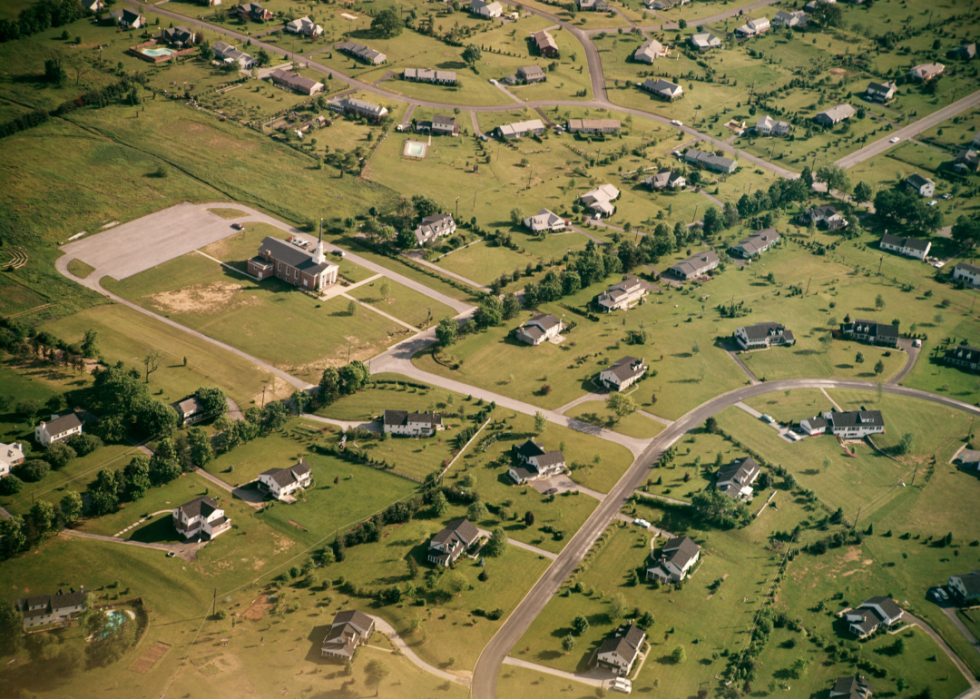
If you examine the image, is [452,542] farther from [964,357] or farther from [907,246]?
[907,246]

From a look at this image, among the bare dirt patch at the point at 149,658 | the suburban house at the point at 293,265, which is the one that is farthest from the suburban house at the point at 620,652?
the suburban house at the point at 293,265

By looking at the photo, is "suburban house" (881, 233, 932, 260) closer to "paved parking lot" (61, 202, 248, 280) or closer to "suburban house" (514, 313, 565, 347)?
"suburban house" (514, 313, 565, 347)

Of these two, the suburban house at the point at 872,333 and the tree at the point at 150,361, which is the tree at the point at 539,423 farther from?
the suburban house at the point at 872,333

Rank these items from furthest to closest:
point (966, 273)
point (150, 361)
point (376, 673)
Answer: point (966, 273) → point (150, 361) → point (376, 673)

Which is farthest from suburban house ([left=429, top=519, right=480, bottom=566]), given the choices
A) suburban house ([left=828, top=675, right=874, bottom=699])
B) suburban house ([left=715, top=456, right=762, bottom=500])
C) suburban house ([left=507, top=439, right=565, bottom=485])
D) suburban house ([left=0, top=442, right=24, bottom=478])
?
suburban house ([left=0, top=442, right=24, bottom=478])

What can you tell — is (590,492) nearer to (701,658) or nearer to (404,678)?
(701,658)

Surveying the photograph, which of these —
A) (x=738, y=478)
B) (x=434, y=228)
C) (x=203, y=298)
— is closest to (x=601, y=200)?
(x=434, y=228)

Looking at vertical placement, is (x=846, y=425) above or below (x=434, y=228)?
below
